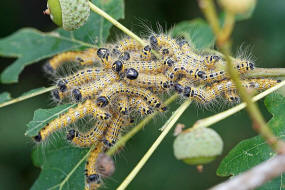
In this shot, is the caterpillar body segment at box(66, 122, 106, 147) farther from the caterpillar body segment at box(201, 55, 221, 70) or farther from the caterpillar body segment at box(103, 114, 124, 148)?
the caterpillar body segment at box(201, 55, 221, 70)

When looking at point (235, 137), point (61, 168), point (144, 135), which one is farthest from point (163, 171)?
point (61, 168)

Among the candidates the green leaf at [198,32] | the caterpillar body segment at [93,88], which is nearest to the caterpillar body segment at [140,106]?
the caterpillar body segment at [93,88]

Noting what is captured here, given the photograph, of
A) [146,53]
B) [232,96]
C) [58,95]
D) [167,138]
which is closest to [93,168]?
[58,95]

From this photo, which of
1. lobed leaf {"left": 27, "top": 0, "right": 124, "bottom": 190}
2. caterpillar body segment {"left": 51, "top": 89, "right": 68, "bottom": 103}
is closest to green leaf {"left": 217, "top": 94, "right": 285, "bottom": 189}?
lobed leaf {"left": 27, "top": 0, "right": 124, "bottom": 190}

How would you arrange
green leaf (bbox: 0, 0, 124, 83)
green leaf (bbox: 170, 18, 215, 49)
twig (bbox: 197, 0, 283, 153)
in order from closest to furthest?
twig (bbox: 197, 0, 283, 153) < green leaf (bbox: 0, 0, 124, 83) < green leaf (bbox: 170, 18, 215, 49)

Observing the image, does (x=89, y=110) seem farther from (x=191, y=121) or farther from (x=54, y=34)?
(x=191, y=121)

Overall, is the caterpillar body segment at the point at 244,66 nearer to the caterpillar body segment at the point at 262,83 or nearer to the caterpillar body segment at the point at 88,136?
the caterpillar body segment at the point at 262,83

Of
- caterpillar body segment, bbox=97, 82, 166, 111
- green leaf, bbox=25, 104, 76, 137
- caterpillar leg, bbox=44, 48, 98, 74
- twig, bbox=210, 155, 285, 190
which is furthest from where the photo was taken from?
caterpillar leg, bbox=44, 48, 98, 74
